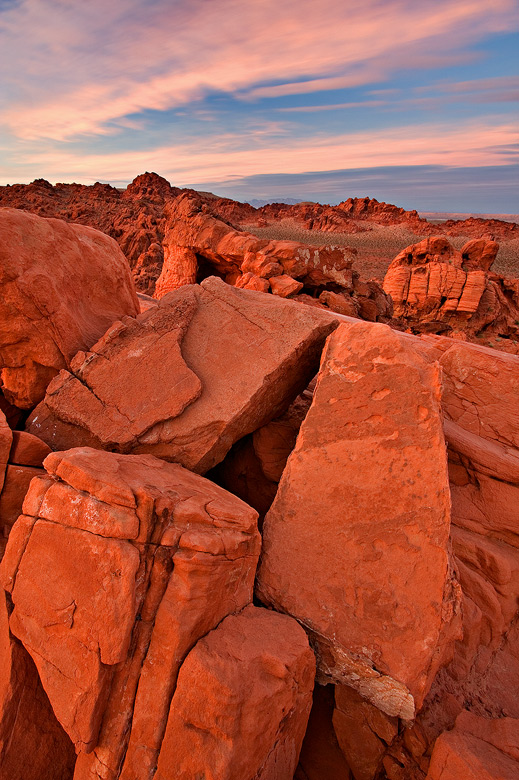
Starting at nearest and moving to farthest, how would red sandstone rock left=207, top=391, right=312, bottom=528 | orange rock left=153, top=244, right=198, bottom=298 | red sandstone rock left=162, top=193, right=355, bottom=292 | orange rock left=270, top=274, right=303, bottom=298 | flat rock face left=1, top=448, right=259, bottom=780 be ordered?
flat rock face left=1, top=448, right=259, bottom=780 < red sandstone rock left=207, top=391, right=312, bottom=528 < orange rock left=270, top=274, right=303, bottom=298 < red sandstone rock left=162, top=193, right=355, bottom=292 < orange rock left=153, top=244, right=198, bottom=298

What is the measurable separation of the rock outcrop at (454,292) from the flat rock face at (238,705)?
1737 cm

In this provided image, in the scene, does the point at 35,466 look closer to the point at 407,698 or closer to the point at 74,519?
the point at 74,519

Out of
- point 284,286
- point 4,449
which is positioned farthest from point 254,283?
point 4,449

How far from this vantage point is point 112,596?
247cm

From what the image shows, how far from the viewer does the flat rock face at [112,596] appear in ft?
8.04

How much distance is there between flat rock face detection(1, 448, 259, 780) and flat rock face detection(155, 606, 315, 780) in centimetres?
11

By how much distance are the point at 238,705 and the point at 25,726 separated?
1.54 metres

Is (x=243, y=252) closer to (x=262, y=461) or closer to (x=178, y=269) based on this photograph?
(x=178, y=269)

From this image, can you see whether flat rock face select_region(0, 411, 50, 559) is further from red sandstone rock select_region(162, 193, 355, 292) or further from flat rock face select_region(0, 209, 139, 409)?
red sandstone rock select_region(162, 193, 355, 292)

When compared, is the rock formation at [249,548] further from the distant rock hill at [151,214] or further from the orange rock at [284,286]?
the distant rock hill at [151,214]

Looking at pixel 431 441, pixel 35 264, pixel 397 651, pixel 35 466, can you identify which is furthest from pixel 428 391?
pixel 35 264

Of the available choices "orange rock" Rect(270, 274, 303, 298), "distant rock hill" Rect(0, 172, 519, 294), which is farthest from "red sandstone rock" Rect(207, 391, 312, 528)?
"distant rock hill" Rect(0, 172, 519, 294)

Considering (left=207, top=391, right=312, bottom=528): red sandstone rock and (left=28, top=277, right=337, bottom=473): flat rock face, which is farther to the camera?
(left=207, top=391, right=312, bottom=528): red sandstone rock

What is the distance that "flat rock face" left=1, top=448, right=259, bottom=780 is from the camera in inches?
96.5
